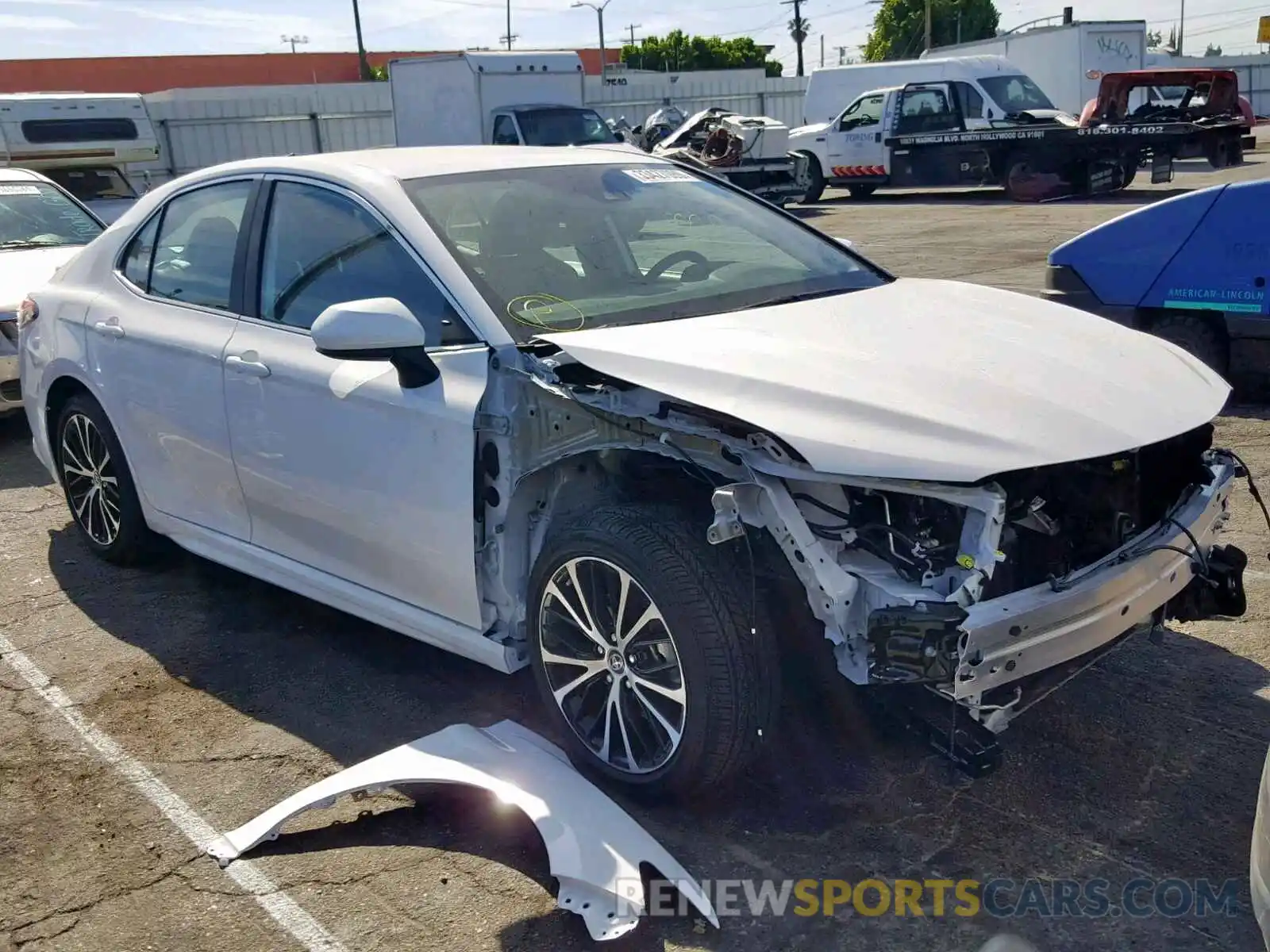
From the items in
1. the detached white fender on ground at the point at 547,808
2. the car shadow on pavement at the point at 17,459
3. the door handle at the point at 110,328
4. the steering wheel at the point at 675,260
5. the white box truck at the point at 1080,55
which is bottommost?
the car shadow on pavement at the point at 17,459

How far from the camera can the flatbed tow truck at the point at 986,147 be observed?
1944 cm

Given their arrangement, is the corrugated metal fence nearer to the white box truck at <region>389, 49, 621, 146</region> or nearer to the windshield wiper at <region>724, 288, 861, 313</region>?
the white box truck at <region>389, 49, 621, 146</region>

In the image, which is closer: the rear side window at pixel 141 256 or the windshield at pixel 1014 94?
the rear side window at pixel 141 256

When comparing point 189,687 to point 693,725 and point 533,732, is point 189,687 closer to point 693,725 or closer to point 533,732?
point 533,732

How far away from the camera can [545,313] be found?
12.0ft

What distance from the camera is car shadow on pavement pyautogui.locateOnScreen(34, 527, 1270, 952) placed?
296 cm

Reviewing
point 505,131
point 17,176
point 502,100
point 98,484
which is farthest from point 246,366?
point 502,100

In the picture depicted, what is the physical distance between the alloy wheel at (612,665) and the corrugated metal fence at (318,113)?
18.6m

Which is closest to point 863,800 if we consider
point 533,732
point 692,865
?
point 692,865

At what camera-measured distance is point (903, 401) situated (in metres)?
3.00

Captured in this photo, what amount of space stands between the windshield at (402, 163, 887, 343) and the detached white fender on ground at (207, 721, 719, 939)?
117 centimetres

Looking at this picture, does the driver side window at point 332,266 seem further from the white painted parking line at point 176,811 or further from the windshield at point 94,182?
the windshield at point 94,182

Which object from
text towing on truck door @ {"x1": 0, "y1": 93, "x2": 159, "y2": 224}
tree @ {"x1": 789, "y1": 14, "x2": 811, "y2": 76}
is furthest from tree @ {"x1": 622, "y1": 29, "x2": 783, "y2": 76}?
text towing on truck door @ {"x1": 0, "y1": 93, "x2": 159, "y2": 224}

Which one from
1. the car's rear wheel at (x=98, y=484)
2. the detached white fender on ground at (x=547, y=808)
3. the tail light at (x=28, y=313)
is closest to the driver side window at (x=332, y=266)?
the detached white fender on ground at (x=547, y=808)
